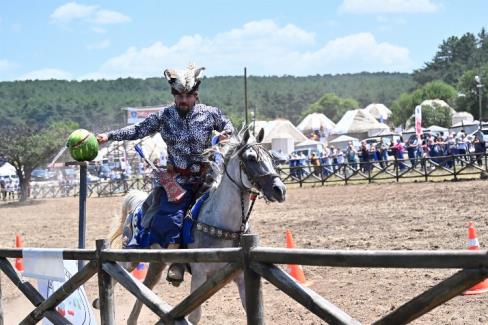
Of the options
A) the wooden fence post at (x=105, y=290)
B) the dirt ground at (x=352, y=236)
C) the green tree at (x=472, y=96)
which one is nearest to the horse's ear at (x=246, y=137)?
the wooden fence post at (x=105, y=290)

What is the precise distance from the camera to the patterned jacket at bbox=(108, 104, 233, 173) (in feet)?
23.8

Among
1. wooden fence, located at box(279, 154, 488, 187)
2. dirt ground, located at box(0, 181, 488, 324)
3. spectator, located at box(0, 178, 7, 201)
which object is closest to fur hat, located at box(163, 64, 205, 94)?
dirt ground, located at box(0, 181, 488, 324)

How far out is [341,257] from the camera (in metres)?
3.91

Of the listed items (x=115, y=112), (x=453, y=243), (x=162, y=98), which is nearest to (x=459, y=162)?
(x=453, y=243)

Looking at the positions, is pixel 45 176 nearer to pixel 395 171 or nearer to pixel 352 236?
pixel 395 171

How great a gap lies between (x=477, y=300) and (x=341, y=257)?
14.8ft

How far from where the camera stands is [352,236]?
13695mm

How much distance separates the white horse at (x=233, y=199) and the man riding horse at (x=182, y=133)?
0.39 meters

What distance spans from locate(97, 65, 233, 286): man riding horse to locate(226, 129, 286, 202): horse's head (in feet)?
1.60

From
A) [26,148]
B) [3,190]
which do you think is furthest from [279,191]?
[3,190]

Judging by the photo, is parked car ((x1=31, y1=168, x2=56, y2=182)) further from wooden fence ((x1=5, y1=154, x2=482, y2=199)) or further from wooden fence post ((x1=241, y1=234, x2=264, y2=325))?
wooden fence post ((x1=241, y1=234, x2=264, y2=325))

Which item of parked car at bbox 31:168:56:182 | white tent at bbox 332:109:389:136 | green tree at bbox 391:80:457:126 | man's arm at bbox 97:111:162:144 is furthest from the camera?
green tree at bbox 391:80:457:126

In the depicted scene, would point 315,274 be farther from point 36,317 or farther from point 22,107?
point 22,107

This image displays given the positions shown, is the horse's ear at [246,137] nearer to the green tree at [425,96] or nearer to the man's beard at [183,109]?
the man's beard at [183,109]
